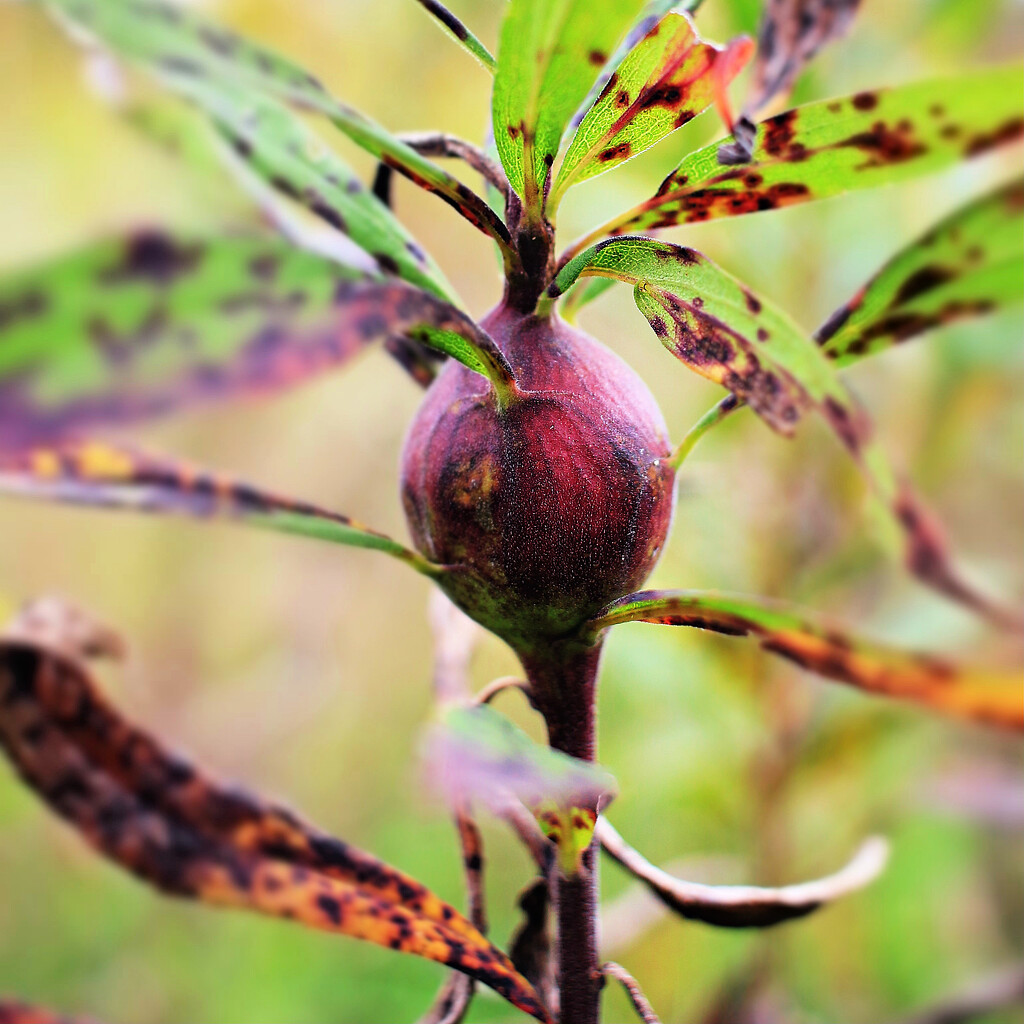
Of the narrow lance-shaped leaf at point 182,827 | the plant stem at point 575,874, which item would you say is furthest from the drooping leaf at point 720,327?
the narrow lance-shaped leaf at point 182,827

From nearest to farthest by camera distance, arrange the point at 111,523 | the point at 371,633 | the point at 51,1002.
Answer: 1. the point at 51,1002
2. the point at 111,523
3. the point at 371,633

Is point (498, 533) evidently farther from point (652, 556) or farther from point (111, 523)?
point (111, 523)

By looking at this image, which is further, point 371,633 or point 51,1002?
point 371,633

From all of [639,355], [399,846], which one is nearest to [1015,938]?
[399,846]

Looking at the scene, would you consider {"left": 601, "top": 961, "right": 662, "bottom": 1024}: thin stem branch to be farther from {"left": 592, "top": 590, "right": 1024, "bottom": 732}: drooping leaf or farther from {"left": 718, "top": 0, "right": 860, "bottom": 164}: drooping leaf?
{"left": 718, "top": 0, "right": 860, "bottom": 164}: drooping leaf

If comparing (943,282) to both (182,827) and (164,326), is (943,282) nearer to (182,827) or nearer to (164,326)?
(164,326)

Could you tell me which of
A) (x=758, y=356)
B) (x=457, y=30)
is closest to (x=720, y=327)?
(x=758, y=356)
